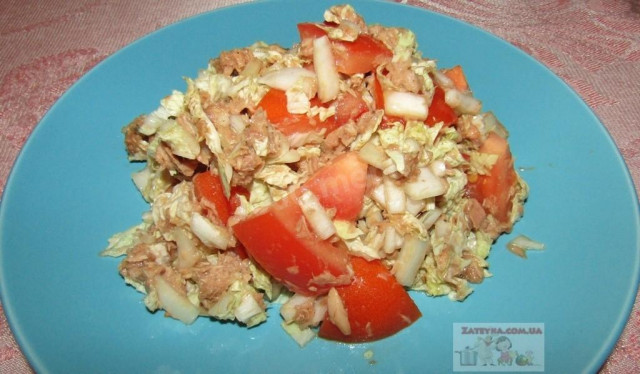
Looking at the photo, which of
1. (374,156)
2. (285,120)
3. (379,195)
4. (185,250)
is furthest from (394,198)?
(185,250)

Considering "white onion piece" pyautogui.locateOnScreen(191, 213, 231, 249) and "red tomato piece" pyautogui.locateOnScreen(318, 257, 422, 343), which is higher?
"white onion piece" pyautogui.locateOnScreen(191, 213, 231, 249)

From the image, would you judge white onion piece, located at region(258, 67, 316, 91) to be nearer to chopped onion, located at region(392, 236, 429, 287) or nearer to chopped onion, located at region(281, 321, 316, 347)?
chopped onion, located at region(392, 236, 429, 287)

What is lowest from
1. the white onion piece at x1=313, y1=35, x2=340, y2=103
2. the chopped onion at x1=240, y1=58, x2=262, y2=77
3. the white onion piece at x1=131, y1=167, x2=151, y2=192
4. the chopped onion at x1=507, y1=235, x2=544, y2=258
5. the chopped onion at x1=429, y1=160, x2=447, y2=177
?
the white onion piece at x1=131, y1=167, x2=151, y2=192

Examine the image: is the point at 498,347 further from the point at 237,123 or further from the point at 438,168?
the point at 237,123

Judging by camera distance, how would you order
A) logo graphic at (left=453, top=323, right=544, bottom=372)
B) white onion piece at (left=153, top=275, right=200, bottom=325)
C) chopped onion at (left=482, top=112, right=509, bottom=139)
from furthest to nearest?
chopped onion at (left=482, top=112, right=509, bottom=139) → white onion piece at (left=153, top=275, right=200, bottom=325) → logo graphic at (left=453, top=323, right=544, bottom=372)

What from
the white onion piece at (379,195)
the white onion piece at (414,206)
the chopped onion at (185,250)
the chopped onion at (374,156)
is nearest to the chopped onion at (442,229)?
the white onion piece at (414,206)

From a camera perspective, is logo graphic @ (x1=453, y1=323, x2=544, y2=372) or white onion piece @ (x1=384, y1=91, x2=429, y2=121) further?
white onion piece @ (x1=384, y1=91, x2=429, y2=121)

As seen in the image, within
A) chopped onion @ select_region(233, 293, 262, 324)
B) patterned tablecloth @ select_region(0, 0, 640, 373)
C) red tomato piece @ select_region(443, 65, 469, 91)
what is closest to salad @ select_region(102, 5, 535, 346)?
chopped onion @ select_region(233, 293, 262, 324)

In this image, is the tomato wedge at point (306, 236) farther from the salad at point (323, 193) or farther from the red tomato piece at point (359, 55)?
the red tomato piece at point (359, 55)
